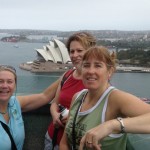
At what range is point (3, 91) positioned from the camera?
45.8 inches

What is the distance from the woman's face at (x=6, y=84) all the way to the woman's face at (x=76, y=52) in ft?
0.79

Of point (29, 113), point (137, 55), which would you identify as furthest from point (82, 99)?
point (137, 55)

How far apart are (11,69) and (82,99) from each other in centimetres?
36

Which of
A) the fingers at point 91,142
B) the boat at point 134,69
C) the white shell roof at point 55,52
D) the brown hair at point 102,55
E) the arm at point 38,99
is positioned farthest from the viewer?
the white shell roof at point 55,52

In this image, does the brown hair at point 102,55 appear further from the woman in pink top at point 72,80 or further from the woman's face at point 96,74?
the woman in pink top at point 72,80

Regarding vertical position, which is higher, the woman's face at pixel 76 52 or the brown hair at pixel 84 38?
the brown hair at pixel 84 38

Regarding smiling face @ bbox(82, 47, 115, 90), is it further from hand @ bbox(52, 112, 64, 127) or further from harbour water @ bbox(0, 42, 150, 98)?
harbour water @ bbox(0, 42, 150, 98)

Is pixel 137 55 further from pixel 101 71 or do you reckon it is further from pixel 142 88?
pixel 101 71

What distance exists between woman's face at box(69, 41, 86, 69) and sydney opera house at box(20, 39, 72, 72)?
14.4m

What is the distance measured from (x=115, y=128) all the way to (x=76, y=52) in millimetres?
503

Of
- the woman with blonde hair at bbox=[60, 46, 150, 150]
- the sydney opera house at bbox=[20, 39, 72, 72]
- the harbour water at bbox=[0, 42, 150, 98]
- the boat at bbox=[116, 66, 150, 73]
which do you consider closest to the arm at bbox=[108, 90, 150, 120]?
the woman with blonde hair at bbox=[60, 46, 150, 150]

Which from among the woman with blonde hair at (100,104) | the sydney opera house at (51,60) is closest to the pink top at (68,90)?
the woman with blonde hair at (100,104)

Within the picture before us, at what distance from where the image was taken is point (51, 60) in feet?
59.6

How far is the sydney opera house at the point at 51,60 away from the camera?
52.9ft
